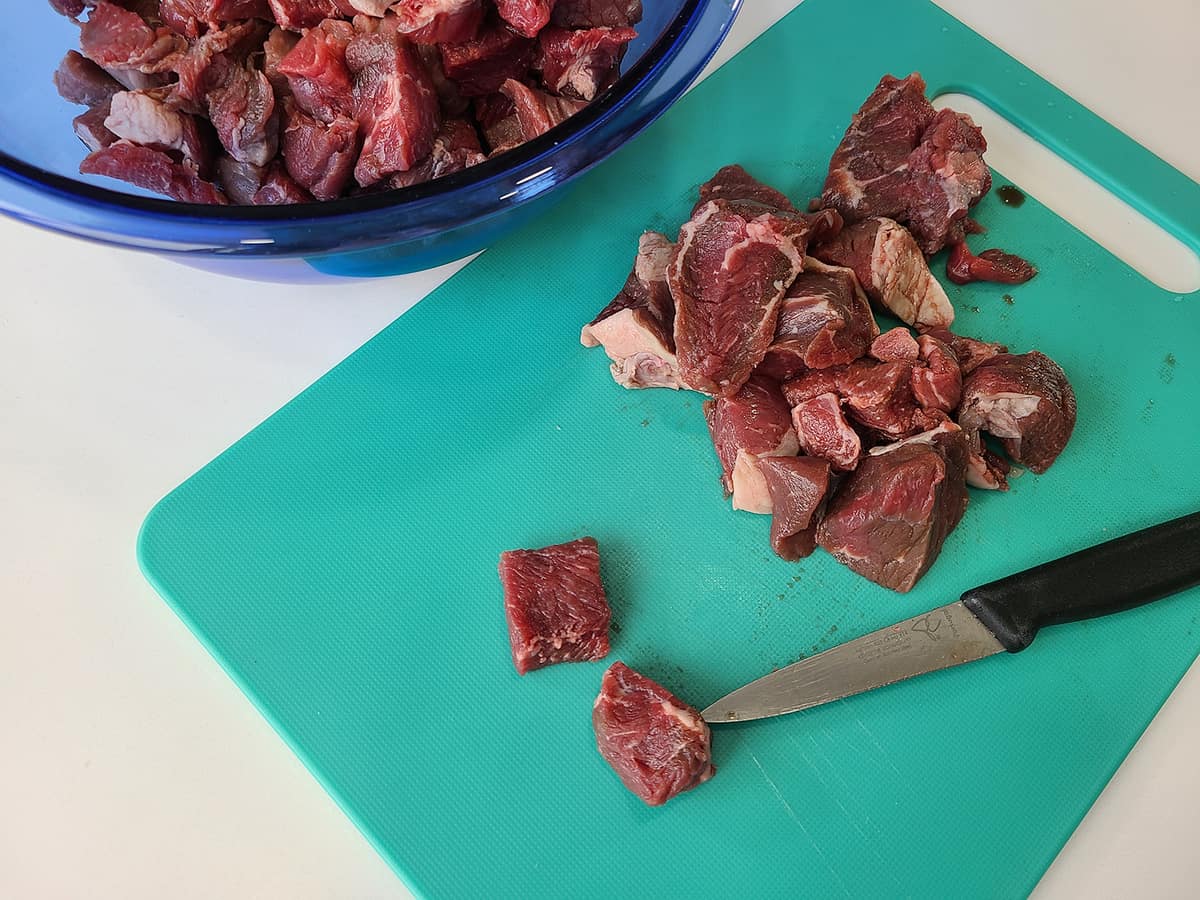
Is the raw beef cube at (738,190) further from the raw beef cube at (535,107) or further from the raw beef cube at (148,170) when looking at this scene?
the raw beef cube at (148,170)

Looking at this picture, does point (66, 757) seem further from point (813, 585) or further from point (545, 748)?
point (813, 585)

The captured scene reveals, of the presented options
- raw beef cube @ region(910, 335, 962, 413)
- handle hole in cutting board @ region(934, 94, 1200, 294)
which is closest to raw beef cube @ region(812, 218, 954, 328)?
raw beef cube @ region(910, 335, 962, 413)

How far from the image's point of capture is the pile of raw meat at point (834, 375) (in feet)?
8.27

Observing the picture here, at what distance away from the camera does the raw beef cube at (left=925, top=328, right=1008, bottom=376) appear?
108 inches

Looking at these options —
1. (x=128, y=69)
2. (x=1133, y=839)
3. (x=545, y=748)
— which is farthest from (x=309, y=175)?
(x=1133, y=839)

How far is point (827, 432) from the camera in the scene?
Result: 2568 mm

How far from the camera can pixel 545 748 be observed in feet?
7.84

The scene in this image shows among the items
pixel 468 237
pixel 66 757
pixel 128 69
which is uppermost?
pixel 128 69

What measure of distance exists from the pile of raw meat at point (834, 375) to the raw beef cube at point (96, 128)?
136cm

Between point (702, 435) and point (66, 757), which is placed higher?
point (702, 435)

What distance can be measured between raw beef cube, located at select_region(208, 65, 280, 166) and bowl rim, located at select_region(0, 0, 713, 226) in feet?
1.29

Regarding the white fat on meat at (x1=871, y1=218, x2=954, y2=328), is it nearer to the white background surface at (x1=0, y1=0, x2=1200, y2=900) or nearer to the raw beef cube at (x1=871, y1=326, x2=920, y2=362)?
the raw beef cube at (x1=871, y1=326, x2=920, y2=362)

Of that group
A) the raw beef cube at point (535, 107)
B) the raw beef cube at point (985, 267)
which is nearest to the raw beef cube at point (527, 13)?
the raw beef cube at point (535, 107)

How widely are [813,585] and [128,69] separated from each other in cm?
223
